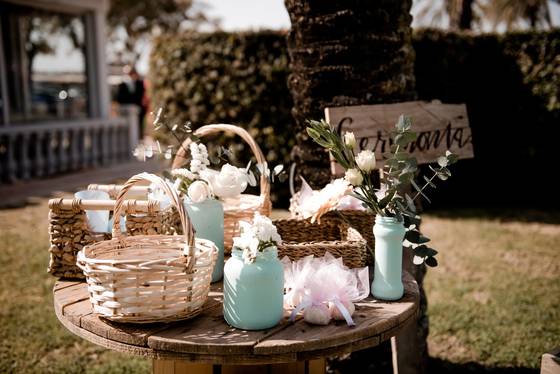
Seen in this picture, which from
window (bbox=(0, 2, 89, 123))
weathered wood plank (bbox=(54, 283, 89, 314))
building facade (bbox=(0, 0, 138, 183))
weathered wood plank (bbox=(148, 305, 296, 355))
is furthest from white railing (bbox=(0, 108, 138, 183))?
weathered wood plank (bbox=(148, 305, 296, 355))

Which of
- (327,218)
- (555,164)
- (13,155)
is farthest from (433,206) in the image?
(13,155)

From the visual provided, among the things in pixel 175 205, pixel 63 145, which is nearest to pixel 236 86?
pixel 63 145

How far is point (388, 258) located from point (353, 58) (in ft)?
3.90

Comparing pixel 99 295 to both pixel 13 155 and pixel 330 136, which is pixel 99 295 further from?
pixel 13 155

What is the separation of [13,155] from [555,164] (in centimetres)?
802

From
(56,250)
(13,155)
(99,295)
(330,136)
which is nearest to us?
(99,295)

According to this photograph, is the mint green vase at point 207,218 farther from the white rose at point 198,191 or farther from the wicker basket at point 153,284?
the wicker basket at point 153,284

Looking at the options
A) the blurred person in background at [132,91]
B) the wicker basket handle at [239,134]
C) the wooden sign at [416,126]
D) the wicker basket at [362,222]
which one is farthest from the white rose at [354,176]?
the blurred person in background at [132,91]

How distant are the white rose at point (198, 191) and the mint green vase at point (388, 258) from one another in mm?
596

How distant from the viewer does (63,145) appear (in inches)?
374

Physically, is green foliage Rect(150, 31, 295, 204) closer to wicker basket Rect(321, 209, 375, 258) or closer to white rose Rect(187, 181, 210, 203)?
wicker basket Rect(321, 209, 375, 258)

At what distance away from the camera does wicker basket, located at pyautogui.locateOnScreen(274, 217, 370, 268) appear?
1.80 meters

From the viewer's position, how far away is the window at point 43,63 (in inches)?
373

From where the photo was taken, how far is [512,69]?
6832 millimetres
